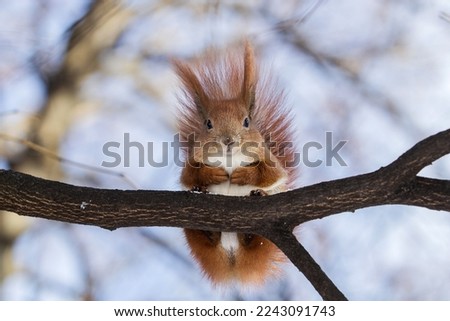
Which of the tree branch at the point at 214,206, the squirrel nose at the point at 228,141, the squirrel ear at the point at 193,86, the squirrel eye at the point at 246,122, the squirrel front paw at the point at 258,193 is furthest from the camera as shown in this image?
the squirrel ear at the point at 193,86

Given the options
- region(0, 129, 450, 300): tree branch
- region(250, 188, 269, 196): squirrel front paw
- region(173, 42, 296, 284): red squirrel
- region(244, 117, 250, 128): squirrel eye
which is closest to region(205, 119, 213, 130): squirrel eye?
region(173, 42, 296, 284): red squirrel

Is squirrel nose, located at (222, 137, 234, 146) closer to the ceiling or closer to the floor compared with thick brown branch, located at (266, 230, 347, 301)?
closer to the ceiling

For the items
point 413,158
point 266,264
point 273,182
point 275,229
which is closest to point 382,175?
point 413,158

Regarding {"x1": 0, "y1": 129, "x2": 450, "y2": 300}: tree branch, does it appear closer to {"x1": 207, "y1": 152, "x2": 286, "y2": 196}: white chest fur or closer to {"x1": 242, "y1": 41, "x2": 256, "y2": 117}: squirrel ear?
{"x1": 207, "y1": 152, "x2": 286, "y2": 196}: white chest fur

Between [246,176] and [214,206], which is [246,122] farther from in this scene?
[214,206]

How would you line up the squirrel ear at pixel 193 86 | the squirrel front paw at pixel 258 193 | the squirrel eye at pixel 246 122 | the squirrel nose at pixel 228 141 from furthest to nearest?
the squirrel ear at pixel 193 86, the squirrel eye at pixel 246 122, the squirrel nose at pixel 228 141, the squirrel front paw at pixel 258 193

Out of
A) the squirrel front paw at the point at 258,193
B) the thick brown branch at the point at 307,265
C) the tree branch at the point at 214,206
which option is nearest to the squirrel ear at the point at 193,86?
the squirrel front paw at the point at 258,193

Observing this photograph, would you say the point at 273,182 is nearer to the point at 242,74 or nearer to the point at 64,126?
the point at 242,74

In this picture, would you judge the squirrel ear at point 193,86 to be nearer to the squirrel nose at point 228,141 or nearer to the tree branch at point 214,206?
the squirrel nose at point 228,141
